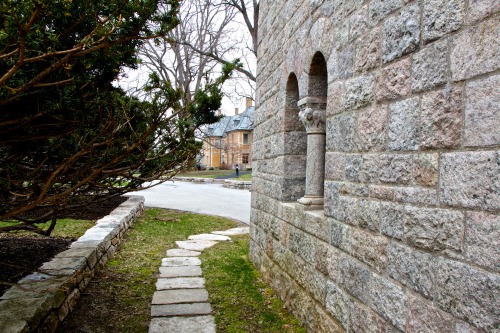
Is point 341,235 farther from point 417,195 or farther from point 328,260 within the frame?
point 417,195

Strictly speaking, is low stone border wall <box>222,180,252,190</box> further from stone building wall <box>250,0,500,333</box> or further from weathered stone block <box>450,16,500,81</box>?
weathered stone block <box>450,16,500,81</box>

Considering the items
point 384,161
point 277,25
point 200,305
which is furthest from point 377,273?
point 277,25

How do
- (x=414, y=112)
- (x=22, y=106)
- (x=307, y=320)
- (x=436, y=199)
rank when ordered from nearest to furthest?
(x=436, y=199) < (x=414, y=112) < (x=22, y=106) < (x=307, y=320)

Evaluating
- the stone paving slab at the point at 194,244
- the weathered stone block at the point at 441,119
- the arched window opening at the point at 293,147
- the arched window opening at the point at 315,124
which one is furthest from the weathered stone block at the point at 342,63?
the stone paving slab at the point at 194,244

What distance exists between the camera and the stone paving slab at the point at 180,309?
3.72 m

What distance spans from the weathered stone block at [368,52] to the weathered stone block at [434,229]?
0.92m

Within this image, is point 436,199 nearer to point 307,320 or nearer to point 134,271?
point 307,320

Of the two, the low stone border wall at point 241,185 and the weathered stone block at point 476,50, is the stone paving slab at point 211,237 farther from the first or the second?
the low stone border wall at point 241,185

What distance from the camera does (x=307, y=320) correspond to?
10.8ft

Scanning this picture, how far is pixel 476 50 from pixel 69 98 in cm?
287

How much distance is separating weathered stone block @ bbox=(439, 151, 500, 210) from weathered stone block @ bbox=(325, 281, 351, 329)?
1.15m

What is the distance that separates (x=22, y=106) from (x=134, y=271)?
9.11 feet

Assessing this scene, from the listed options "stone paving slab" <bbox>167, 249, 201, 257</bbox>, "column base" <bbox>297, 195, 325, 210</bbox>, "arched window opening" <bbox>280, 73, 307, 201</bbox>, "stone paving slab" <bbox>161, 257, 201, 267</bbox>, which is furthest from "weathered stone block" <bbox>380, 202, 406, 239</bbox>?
"stone paving slab" <bbox>167, 249, 201, 257</bbox>

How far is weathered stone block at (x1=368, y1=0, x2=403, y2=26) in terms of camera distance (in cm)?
211
